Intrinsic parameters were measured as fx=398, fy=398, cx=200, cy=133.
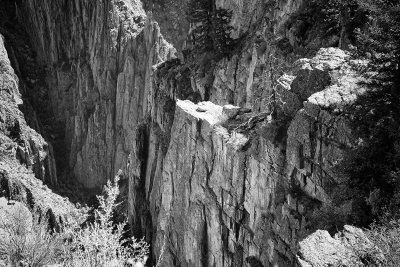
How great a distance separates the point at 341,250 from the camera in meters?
14.7

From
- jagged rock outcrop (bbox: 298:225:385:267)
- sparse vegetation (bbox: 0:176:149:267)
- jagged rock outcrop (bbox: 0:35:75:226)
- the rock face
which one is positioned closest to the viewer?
sparse vegetation (bbox: 0:176:149:267)

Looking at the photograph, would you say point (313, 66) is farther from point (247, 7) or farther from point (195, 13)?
point (195, 13)

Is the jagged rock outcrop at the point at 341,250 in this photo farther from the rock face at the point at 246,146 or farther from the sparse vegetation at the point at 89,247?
the sparse vegetation at the point at 89,247

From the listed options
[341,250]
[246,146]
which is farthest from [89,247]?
[246,146]

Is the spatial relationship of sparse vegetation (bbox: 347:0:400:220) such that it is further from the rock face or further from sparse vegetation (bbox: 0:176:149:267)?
sparse vegetation (bbox: 0:176:149:267)

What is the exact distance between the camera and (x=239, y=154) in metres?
26.2

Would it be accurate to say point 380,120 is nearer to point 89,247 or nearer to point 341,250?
point 341,250

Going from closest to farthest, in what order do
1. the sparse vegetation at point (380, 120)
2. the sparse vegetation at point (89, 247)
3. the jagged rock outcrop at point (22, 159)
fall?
the sparse vegetation at point (89, 247) → the sparse vegetation at point (380, 120) → the jagged rock outcrop at point (22, 159)

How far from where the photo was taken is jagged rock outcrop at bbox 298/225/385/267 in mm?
13336

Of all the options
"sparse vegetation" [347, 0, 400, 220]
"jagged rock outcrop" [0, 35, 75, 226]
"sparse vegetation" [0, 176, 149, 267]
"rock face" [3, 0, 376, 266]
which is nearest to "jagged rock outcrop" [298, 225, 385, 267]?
"sparse vegetation" [347, 0, 400, 220]

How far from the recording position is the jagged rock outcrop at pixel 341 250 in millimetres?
13336

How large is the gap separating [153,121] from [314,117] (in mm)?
32620

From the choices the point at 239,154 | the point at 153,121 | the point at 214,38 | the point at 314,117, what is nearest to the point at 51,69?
the point at 153,121

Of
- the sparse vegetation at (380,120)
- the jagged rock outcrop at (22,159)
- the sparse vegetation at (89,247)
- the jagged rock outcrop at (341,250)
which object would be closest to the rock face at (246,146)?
the sparse vegetation at (380,120)
